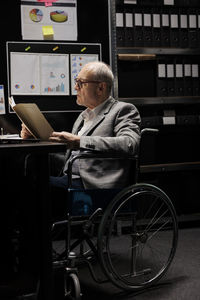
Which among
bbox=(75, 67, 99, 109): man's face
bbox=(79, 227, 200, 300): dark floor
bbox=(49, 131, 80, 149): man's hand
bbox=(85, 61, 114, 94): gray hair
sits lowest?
bbox=(79, 227, 200, 300): dark floor

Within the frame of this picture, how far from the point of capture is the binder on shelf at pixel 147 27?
3.49m

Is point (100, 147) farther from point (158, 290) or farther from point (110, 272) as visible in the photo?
point (158, 290)

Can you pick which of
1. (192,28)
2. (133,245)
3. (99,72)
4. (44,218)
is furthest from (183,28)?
(44,218)

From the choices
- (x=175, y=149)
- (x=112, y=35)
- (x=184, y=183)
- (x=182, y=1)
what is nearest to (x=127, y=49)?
(x=112, y=35)

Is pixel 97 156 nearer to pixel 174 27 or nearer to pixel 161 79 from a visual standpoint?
pixel 161 79

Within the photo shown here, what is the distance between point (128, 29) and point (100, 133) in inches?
58.2

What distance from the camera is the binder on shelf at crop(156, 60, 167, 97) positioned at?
11.6 feet

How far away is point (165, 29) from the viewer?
355cm

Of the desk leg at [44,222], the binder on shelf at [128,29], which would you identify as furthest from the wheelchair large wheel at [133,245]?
the binder on shelf at [128,29]

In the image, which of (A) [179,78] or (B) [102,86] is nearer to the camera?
(B) [102,86]

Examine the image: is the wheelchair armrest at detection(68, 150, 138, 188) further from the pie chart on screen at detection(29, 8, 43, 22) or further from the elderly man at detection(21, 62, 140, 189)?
the pie chart on screen at detection(29, 8, 43, 22)

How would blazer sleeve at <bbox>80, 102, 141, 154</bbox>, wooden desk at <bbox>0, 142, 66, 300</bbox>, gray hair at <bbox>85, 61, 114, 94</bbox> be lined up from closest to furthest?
wooden desk at <bbox>0, 142, 66, 300</bbox> < blazer sleeve at <bbox>80, 102, 141, 154</bbox> < gray hair at <bbox>85, 61, 114, 94</bbox>

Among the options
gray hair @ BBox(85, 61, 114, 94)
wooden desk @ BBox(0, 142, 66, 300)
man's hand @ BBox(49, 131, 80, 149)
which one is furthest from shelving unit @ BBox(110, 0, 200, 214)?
wooden desk @ BBox(0, 142, 66, 300)

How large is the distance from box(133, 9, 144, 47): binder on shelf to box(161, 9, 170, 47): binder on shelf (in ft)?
0.58
